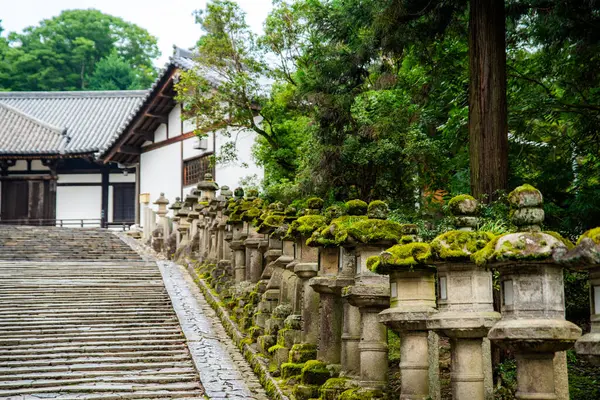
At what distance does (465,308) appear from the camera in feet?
20.0

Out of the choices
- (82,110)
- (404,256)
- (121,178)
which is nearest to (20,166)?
(121,178)

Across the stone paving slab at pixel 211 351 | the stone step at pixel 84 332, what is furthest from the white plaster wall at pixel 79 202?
the stone step at pixel 84 332

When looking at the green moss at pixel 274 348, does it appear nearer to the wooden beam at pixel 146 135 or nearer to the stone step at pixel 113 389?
the stone step at pixel 113 389

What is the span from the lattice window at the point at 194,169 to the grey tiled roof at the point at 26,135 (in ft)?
26.0

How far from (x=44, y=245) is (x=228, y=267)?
45.3 ft

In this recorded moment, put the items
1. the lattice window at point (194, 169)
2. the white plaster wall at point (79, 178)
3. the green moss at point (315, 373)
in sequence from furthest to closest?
the white plaster wall at point (79, 178) → the lattice window at point (194, 169) → the green moss at point (315, 373)

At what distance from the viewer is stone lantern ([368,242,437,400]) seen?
6.80m

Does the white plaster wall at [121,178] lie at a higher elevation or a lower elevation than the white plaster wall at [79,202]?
higher

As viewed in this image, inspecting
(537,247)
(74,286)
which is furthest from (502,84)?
(74,286)

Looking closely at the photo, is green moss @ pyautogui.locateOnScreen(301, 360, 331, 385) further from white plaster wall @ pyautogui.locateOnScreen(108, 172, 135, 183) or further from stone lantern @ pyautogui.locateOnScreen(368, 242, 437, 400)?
white plaster wall @ pyautogui.locateOnScreen(108, 172, 135, 183)

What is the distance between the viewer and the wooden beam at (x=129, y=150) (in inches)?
1436

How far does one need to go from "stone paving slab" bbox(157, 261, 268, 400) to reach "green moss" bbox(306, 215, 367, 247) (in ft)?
7.74

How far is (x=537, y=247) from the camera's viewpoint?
518 centimetres

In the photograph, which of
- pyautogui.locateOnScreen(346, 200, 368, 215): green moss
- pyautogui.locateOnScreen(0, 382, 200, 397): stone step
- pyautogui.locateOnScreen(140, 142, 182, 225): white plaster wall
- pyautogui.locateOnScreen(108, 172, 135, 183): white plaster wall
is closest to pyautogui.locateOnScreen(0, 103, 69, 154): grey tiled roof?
pyautogui.locateOnScreen(108, 172, 135, 183): white plaster wall
